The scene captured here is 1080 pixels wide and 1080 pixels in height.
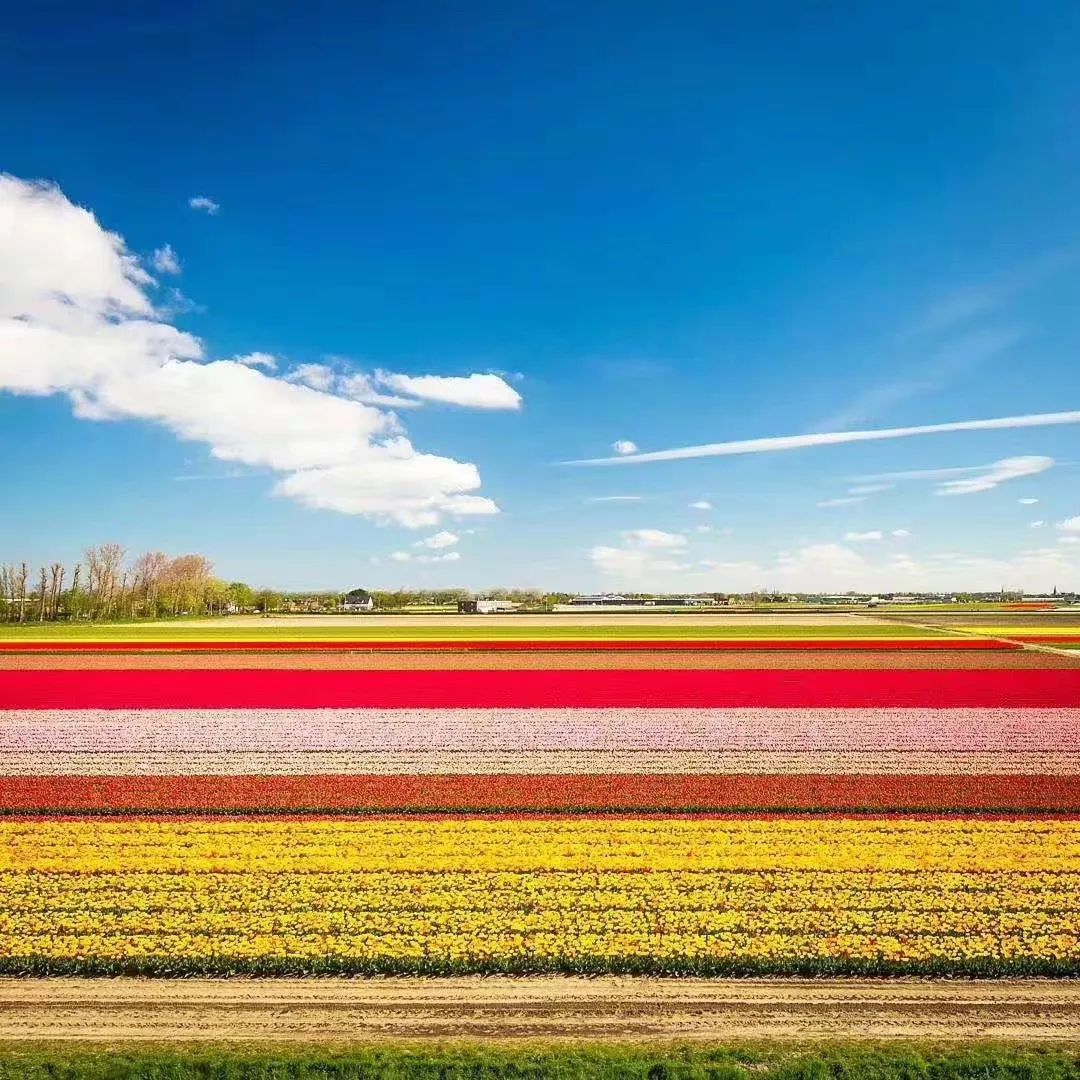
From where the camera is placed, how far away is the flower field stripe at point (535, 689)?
2972 cm

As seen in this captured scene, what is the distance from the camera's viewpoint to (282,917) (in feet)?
36.1

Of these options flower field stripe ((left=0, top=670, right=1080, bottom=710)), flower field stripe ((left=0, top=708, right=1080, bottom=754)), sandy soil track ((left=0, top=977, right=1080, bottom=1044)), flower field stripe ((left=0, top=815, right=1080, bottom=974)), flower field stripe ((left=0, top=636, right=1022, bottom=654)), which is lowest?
sandy soil track ((left=0, top=977, right=1080, bottom=1044))

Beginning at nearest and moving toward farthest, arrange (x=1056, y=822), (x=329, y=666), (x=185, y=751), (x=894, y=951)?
(x=894, y=951), (x=1056, y=822), (x=185, y=751), (x=329, y=666)

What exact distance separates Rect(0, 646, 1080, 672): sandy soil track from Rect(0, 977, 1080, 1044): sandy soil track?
31876 millimetres

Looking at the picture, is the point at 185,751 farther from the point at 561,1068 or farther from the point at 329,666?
the point at 329,666

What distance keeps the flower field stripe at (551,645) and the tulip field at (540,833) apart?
2202cm

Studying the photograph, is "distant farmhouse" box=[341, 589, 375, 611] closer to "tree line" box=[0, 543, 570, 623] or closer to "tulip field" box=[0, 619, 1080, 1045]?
"tree line" box=[0, 543, 570, 623]

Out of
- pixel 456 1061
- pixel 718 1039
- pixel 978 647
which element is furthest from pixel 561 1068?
pixel 978 647

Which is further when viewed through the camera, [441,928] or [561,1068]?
[441,928]

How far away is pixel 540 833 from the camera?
14547 mm

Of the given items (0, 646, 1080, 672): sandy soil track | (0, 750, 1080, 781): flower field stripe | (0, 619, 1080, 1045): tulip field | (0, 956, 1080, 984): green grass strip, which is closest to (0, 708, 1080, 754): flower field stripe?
(0, 619, 1080, 1045): tulip field

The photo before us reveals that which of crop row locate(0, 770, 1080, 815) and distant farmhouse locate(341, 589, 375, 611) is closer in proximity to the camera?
Result: crop row locate(0, 770, 1080, 815)

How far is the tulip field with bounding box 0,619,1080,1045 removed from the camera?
10.2 meters

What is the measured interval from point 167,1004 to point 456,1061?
368cm
